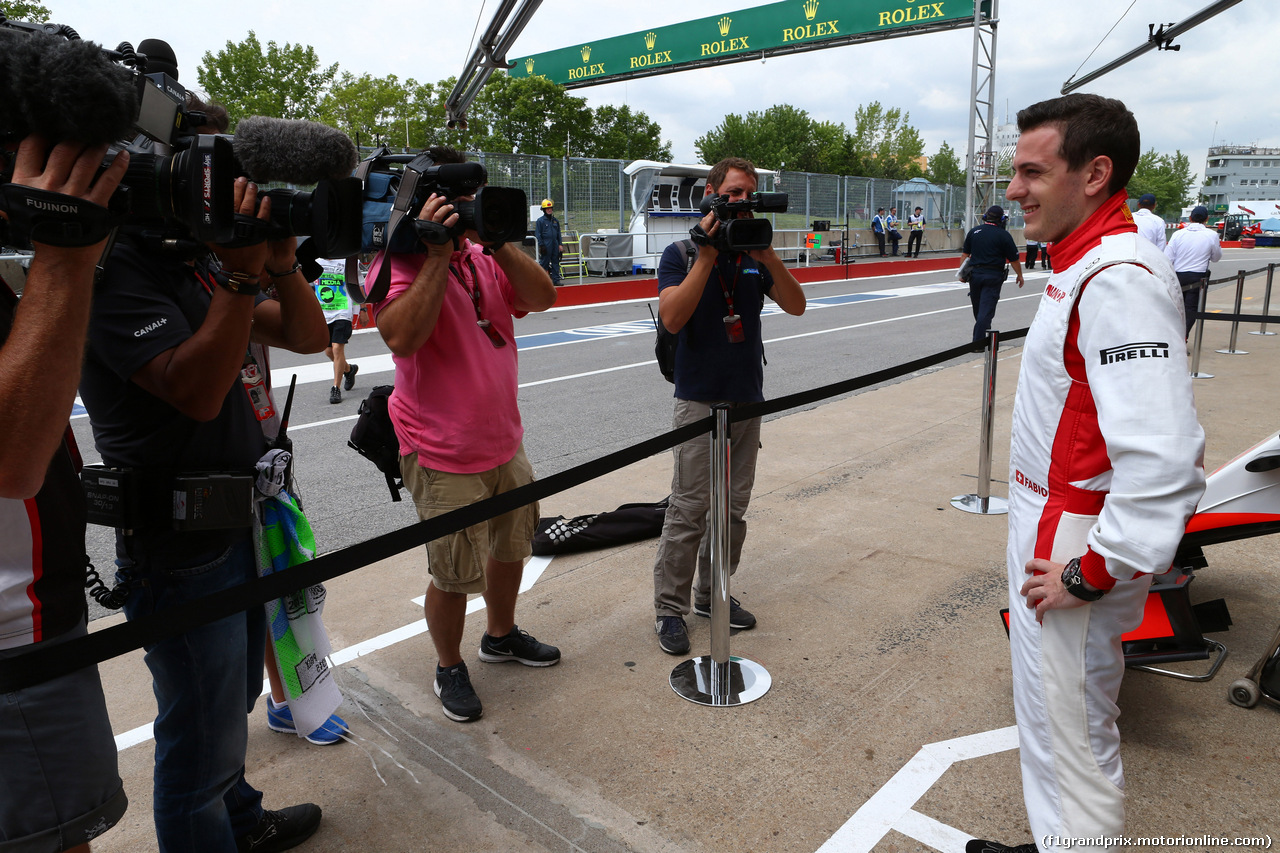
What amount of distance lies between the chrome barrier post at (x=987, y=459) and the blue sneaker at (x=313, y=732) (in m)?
3.57

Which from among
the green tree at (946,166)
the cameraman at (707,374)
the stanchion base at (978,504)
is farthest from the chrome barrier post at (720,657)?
the green tree at (946,166)

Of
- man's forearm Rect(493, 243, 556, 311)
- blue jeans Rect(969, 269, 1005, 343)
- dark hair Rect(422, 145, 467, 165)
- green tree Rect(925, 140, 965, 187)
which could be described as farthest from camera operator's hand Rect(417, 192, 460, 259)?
green tree Rect(925, 140, 965, 187)

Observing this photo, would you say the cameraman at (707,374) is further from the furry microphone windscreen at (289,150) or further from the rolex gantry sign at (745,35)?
the rolex gantry sign at (745,35)

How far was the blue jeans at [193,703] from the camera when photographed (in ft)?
6.08

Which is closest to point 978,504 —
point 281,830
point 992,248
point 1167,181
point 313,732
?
point 313,732

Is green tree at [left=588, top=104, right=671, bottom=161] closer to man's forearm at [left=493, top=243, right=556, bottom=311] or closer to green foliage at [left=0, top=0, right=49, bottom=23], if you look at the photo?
green foliage at [left=0, top=0, right=49, bottom=23]

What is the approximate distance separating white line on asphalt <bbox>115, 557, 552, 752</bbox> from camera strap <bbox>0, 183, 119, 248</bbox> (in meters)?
1.78

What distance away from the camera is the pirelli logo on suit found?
65.4 inches

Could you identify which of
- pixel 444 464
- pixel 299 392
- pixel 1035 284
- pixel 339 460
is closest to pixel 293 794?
pixel 444 464

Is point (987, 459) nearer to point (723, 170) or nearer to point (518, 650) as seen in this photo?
point (723, 170)

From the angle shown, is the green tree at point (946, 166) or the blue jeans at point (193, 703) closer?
the blue jeans at point (193, 703)

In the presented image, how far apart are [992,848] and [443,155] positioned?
2.54m

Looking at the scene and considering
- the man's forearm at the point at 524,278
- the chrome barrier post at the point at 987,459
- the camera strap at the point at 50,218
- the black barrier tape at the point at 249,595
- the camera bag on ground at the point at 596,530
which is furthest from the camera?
the chrome barrier post at the point at 987,459

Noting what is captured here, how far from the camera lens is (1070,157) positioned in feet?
6.20
